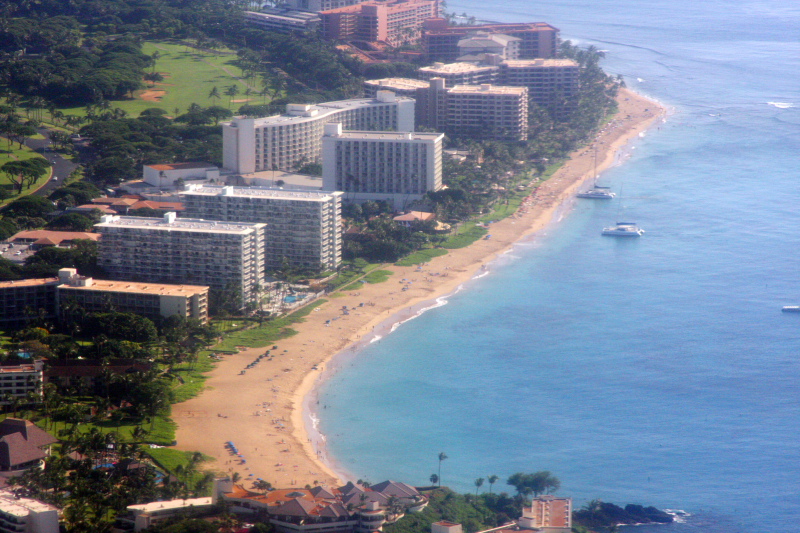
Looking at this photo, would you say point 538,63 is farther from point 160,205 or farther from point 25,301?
point 25,301

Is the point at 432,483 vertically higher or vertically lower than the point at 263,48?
lower

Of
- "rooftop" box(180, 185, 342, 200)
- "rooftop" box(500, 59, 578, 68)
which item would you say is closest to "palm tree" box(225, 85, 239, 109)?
"rooftop" box(500, 59, 578, 68)

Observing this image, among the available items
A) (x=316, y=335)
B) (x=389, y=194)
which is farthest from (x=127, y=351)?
(x=389, y=194)

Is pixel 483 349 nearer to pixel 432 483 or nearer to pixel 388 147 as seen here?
pixel 432 483

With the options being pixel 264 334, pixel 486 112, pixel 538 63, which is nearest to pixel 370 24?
pixel 538 63

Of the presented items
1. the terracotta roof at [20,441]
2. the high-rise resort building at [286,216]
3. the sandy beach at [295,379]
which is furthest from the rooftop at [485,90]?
the terracotta roof at [20,441]
